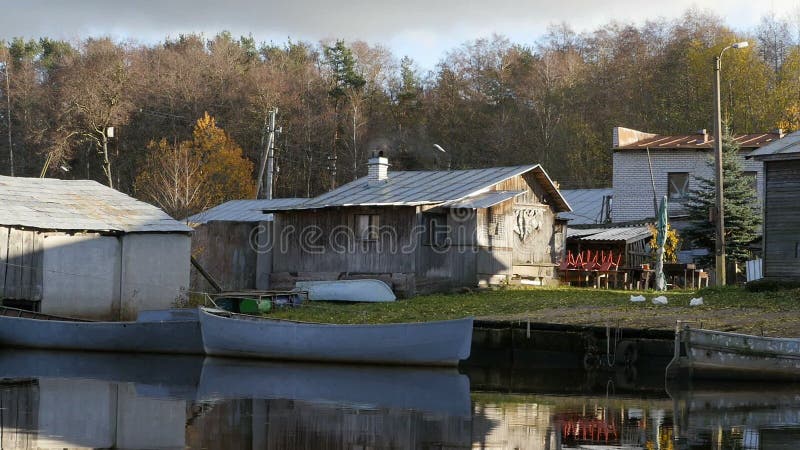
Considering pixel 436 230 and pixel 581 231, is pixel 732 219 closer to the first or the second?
pixel 581 231

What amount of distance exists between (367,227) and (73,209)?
9.50m

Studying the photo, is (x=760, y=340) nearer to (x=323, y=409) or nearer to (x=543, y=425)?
(x=543, y=425)

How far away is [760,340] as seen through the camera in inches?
875

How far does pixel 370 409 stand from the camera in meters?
19.2

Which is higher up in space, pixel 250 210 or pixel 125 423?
pixel 250 210

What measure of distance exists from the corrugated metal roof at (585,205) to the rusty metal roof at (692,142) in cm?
276

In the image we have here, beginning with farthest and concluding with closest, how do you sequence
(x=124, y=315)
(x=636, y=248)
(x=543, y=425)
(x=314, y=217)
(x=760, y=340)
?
1. (x=636, y=248)
2. (x=314, y=217)
3. (x=124, y=315)
4. (x=760, y=340)
5. (x=543, y=425)

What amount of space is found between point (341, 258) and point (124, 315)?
26.4ft

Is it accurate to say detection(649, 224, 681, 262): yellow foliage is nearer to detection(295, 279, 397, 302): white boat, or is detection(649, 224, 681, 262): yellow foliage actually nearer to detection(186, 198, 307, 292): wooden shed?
detection(295, 279, 397, 302): white boat

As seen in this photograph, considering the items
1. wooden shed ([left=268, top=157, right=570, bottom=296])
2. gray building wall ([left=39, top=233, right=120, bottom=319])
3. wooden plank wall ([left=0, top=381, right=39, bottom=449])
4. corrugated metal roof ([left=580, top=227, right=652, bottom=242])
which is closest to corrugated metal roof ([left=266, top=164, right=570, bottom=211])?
wooden shed ([left=268, top=157, right=570, bottom=296])

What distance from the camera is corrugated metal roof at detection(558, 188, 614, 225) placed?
51.6m

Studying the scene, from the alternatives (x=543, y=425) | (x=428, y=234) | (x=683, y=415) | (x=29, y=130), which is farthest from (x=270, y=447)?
(x=29, y=130)

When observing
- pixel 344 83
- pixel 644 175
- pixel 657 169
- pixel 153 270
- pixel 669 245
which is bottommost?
pixel 153 270

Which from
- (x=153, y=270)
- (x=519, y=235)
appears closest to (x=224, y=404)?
(x=153, y=270)
